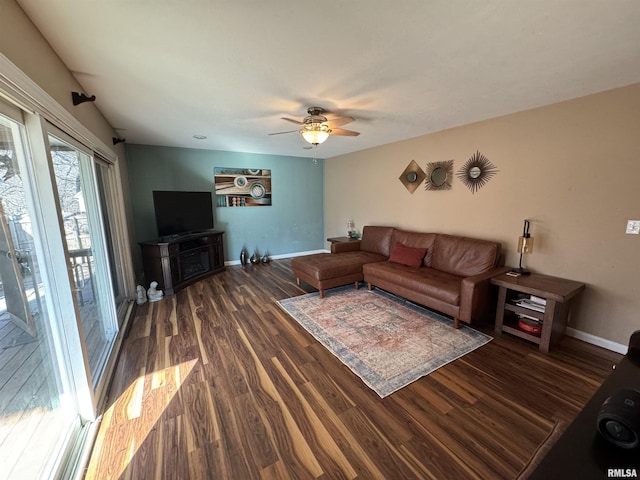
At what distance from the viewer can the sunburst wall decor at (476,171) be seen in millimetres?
3107

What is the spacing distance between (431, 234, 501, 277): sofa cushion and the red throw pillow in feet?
0.58

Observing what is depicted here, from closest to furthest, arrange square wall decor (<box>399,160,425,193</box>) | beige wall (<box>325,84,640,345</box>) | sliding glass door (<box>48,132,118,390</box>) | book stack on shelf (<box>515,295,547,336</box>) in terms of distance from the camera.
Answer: sliding glass door (<box>48,132,118,390</box>)
beige wall (<box>325,84,640,345</box>)
book stack on shelf (<box>515,295,547,336</box>)
square wall decor (<box>399,160,425,193</box>)

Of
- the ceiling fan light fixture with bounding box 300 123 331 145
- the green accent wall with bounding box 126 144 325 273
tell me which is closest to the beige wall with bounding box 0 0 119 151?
the ceiling fan light fixture with bounding box 300 123 331 145

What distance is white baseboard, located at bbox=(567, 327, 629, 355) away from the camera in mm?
2295

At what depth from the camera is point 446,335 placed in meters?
2.57

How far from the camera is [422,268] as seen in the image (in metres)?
3.45

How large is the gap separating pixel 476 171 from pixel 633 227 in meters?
1.48

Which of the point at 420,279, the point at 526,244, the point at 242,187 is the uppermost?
the point at 242,187

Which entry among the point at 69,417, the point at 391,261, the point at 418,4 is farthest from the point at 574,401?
the point at 69,417

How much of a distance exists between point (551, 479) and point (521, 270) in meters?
2.57

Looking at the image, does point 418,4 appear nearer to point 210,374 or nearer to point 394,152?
point 210,374

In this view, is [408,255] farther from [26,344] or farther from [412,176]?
[26,344]

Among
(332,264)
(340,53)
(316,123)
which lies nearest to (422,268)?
(332,264)

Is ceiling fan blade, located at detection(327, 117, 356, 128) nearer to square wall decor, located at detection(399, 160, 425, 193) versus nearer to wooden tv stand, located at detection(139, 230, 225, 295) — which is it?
square wall decor, located at detection(399, 160, 425, 193)
